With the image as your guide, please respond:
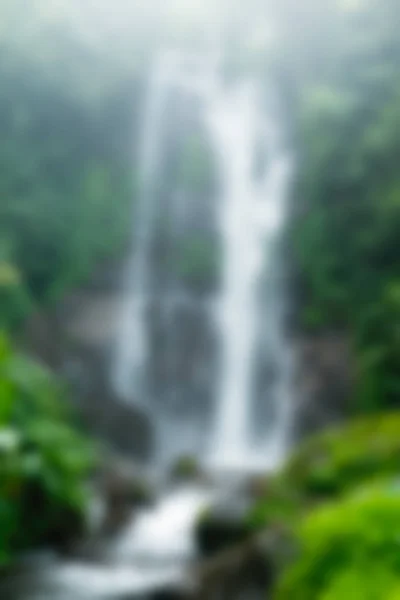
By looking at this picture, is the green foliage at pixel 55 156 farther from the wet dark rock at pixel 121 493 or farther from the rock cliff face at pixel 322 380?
the wet dark rock at pixel 121 493

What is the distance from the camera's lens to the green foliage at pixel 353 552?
6.79 ft

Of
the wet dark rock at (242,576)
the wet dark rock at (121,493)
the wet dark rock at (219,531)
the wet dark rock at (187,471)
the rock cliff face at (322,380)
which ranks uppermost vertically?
the rock cliff face at (322,380)

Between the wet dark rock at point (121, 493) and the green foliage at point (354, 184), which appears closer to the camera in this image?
the wet dark rock at point (121, 493)

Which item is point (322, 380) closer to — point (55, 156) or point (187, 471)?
point (187, 471)

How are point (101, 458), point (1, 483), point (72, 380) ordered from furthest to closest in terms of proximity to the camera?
point (72, 380) → point (101, 458) → point (1, 483)

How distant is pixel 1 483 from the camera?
22.8ft

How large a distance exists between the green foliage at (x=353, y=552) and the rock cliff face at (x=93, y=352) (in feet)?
46.4

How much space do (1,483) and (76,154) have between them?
56.4 feet

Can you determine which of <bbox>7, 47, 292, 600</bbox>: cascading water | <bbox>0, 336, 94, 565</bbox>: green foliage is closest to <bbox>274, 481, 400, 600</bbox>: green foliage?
<bbox>0, 336, 94, 565</bbox>: green foliage

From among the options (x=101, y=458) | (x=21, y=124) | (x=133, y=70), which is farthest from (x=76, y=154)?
(x=101, y=458)

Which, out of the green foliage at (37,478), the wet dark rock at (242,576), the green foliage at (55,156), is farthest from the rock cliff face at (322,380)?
the wet dark rock at (242,576)

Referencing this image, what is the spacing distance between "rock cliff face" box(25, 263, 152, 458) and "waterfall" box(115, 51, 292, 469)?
0.38 metres

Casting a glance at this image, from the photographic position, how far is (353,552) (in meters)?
2.21

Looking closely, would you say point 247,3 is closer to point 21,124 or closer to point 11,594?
point 21,124
